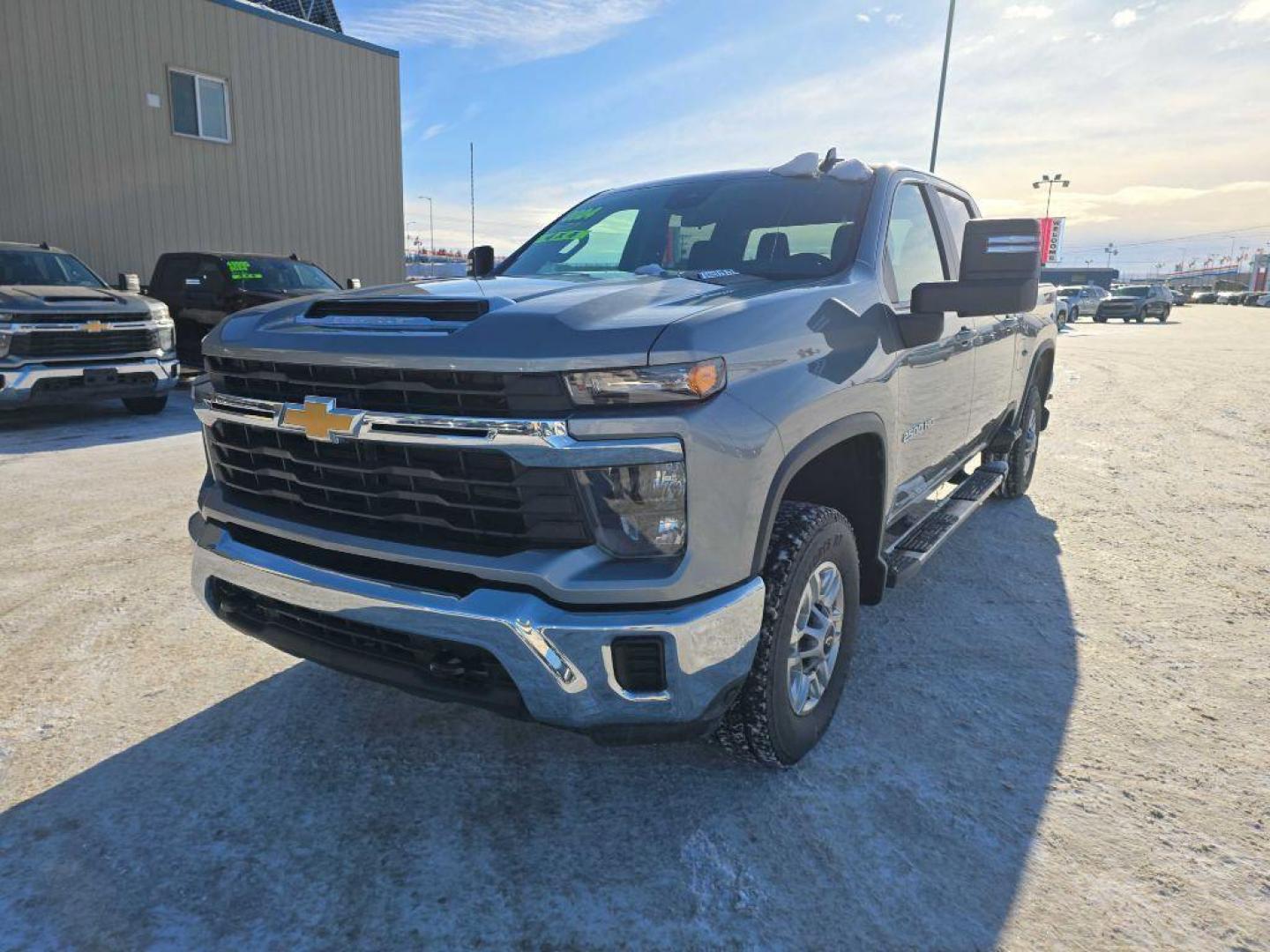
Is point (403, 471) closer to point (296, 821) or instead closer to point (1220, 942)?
point (296, 821)

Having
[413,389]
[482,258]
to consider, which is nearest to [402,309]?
[413,389]

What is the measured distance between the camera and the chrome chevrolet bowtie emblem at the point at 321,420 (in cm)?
215

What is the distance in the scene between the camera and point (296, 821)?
2266mm

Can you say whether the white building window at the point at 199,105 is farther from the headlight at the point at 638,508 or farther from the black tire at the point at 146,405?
the headlight at the point at 638,508

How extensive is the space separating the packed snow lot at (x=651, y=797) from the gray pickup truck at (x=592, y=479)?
36 cm

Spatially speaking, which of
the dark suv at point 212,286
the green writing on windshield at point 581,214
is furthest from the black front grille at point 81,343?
the green writing on windshield at point 581,214

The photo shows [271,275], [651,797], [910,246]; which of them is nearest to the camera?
[651,797]

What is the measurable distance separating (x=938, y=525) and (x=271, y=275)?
998 cm

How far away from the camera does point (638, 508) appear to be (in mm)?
1957

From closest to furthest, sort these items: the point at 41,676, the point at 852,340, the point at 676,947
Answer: the point at 676,947, the point at 852,340, the point at 41,676

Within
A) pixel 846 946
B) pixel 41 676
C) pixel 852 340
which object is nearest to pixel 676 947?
pixel 846 946

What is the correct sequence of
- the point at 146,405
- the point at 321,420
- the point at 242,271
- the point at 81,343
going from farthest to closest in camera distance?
→ the point at 242,271 → the point at 146,405 → the point at 81,343 → the point at 321,420

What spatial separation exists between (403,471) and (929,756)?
71.5 inches

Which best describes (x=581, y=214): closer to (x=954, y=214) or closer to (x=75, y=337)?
(x=954, y=214)
